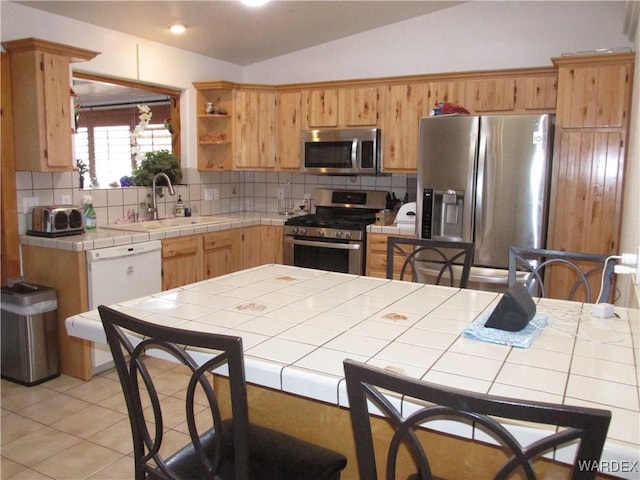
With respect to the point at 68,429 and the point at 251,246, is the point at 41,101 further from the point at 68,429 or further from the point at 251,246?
the point at 251,246

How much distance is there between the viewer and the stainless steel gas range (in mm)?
4250

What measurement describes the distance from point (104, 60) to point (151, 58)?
47 centimetres

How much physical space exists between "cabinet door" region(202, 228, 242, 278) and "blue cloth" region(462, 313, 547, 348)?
2.97 metres

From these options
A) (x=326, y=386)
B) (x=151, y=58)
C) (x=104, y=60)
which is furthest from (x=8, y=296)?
(x=326, y=386)

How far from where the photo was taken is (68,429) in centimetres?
270

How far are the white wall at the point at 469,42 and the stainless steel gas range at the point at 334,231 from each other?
3.66 feet

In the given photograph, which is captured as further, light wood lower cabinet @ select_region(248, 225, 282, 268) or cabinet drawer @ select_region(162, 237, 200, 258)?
light wood lower cabinet @ select_region(248, 225, 282, 268)

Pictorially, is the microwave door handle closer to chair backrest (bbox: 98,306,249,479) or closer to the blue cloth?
the blue cloth

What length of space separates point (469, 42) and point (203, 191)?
8.80 feet

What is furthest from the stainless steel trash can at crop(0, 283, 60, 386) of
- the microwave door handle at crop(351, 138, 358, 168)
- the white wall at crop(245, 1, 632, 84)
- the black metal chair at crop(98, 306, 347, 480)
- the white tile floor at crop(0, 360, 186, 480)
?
the white wall at crop(245, 1, 632, 84)

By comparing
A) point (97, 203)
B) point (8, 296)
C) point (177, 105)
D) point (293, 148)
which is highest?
point (177, 105)

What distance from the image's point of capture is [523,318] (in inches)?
58.7

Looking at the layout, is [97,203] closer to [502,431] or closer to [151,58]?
[151,58]

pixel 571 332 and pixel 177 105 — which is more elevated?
pixel 177 105
